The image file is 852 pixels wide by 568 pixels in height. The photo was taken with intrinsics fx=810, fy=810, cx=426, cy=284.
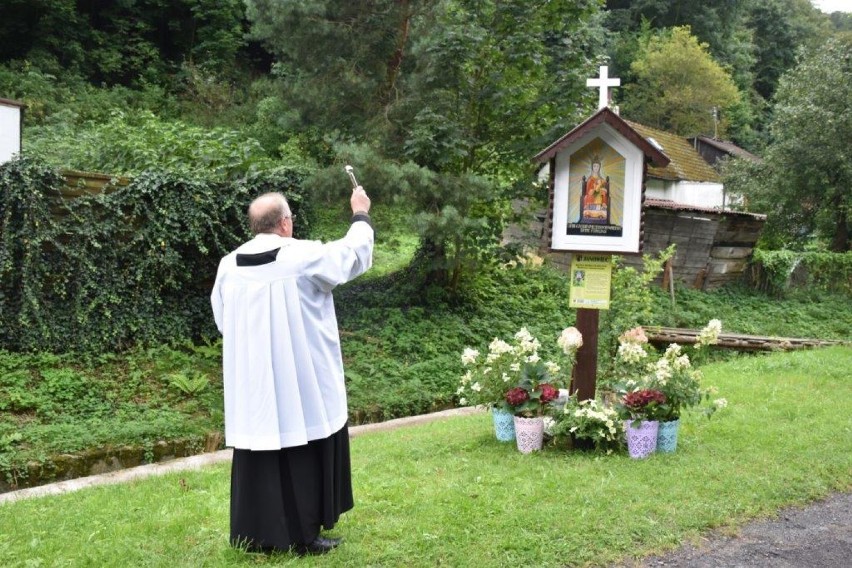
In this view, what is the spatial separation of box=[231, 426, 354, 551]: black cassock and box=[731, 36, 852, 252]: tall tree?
20.0m

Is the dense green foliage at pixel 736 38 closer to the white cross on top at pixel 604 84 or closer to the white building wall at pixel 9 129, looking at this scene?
the white building wall at pixel 9 129

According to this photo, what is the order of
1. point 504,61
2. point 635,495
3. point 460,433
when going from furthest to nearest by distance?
point 504,61 → point 460,433 → point 635,495

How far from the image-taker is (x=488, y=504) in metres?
5.16

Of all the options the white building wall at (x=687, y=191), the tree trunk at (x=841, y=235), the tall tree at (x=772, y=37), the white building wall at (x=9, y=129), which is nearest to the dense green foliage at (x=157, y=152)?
the white building wall at (x=9, y=129)

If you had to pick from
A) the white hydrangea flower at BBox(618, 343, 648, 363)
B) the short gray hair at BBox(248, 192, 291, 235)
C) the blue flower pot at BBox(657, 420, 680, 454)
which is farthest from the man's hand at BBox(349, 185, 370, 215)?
the blue flower pot at BBox(657, 420, 680, 454)

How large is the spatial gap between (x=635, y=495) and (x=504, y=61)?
31.6 feet

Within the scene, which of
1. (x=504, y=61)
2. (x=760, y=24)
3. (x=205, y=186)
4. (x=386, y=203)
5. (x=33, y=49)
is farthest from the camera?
(x=760, y=24)

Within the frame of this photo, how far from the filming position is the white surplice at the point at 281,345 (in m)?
4.35

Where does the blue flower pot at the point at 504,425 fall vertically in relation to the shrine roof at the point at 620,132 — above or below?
below

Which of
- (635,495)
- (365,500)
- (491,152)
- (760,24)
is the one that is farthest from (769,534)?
(760,24)

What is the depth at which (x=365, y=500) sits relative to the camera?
5.42 meters

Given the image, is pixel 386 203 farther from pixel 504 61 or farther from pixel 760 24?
pixel 760 24

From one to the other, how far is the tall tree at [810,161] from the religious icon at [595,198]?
16.5 meters

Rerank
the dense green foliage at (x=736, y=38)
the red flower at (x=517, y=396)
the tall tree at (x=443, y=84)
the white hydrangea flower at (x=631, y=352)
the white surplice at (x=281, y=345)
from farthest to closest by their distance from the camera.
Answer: the dense green foliage at (x=736, y=38), the tall tree at (x=443, y=84), the white hydrangea flower at (x=631, y=352), the red flower at (x=517, y=396), the white surplice at (x=281, y=345)
